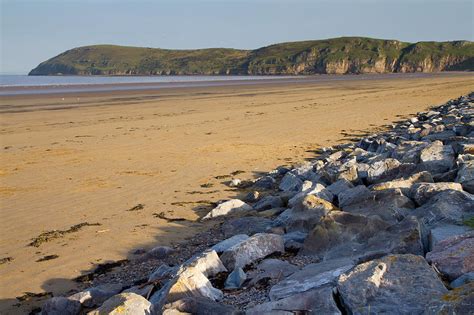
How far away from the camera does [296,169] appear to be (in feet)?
29.2

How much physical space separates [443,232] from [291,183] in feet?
13.3

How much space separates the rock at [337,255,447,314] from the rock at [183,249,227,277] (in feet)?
4.89

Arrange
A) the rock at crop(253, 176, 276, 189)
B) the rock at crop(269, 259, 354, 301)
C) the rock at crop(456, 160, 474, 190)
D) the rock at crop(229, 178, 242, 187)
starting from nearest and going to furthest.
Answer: the rock at crop(269, 259, 354, 301)
the rock at crop(456, 160, 474, 190)
the rock at crop(253, 176, 276, 189)
the rock at crop(229, 178, 242, 187)

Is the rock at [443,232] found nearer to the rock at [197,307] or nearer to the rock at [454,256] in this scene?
the rock at [454,256]

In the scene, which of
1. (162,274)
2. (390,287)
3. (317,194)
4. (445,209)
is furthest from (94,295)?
(445,209)

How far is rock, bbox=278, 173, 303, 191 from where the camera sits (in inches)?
315

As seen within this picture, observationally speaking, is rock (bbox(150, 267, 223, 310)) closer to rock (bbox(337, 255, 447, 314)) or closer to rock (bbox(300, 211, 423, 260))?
rock (bbox(300, 211, 423, 260))

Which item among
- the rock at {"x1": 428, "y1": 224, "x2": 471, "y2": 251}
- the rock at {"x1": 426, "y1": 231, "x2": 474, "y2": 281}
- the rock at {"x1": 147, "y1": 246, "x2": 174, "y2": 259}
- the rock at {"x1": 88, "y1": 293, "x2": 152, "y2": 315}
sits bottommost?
the rock at {"x1": 147, "y1": 246, "x2": 174, "y2": 259}

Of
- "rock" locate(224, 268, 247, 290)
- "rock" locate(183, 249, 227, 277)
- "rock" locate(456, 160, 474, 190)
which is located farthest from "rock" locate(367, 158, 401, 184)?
"rock" locate(224, 268, 247, 290)

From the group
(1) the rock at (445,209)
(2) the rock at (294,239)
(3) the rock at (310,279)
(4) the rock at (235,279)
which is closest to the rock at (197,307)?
(3) the rock at (310,279)

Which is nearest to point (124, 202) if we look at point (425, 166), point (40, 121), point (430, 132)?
point (425, 166)

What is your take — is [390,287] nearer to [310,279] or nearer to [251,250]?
[310,279]

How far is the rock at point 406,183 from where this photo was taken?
20.0 feet

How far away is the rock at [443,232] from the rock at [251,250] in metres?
1.43
